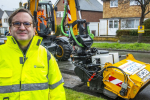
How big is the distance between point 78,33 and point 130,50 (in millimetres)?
7176

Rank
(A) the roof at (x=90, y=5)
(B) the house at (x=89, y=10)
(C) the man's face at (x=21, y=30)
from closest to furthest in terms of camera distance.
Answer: (C) the man's face at (x=21, y=30) → (B) the house at (x=89, y=10) → (A) the roof at (x=90, y=5)

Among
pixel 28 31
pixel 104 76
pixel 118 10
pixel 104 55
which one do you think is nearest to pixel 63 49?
pixel 104 55

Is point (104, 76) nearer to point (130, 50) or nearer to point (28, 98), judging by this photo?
point (28, 98)

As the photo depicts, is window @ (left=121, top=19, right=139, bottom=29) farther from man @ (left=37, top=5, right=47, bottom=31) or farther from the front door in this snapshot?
man @ (left=37, top=5, right=47, bottom=31)

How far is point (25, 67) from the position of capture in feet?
5.09

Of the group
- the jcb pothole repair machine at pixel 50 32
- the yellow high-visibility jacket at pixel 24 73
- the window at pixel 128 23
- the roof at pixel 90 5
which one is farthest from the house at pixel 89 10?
the yellow high-visibility jacket at pixel 24 73

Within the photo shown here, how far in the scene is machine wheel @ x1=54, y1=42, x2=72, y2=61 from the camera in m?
8.63

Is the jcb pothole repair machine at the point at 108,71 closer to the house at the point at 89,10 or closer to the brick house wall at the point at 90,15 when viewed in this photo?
the house at the point at 89,10

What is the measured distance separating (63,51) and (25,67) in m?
7.11

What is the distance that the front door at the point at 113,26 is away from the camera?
24.0 meters

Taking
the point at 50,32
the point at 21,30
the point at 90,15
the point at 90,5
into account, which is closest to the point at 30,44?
the point at 21,30

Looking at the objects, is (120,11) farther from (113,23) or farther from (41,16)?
(41,16)

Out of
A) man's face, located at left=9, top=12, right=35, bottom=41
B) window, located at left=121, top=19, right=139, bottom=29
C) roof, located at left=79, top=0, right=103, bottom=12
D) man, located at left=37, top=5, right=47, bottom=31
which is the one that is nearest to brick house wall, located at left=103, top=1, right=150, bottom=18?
window, located at left=121, top=19, right=139, bottom=29

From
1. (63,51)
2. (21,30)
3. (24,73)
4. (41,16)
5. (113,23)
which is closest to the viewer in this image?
(24,73)
